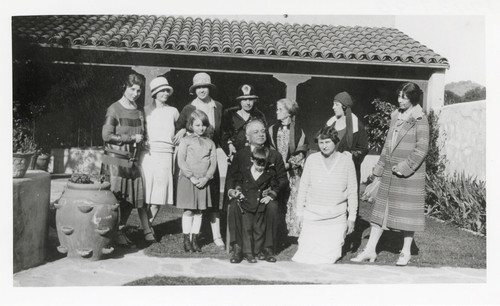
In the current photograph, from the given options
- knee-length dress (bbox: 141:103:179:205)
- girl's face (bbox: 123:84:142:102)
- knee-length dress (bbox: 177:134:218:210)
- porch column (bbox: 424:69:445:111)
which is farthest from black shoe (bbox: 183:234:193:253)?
porch column (bbox: 424:69:445:111)

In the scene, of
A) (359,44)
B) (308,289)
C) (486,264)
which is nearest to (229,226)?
(308,289)

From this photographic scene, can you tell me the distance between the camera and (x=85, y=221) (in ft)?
14.7

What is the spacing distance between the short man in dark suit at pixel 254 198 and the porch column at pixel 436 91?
3392 mm

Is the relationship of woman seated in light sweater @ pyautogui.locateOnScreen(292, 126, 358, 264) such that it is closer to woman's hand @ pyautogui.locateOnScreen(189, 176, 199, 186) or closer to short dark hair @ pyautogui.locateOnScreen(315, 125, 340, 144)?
short dark hair @ pyautogui.locateOnScreen(315, 125, 340, 144)

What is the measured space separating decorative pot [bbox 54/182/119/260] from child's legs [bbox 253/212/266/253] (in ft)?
4.40

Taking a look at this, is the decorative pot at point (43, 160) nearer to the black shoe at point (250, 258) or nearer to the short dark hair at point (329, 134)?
the black shoe at point (250, 258)

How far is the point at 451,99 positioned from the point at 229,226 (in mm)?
4034

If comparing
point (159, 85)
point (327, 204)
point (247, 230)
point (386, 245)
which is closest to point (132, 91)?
point (159, 85)

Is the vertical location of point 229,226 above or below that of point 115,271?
above

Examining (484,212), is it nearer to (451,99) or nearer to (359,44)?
(451,99)

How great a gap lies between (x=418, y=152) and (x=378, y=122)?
12.8 ft

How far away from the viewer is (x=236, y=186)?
484 cm

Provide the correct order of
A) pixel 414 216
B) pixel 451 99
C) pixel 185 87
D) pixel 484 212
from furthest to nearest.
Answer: pixel 185 87 → pixel 451 99 → pixel 484 212 → pixel 414 216

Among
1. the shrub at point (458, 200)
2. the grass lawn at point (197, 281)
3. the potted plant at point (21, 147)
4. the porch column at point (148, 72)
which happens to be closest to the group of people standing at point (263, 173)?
the grass lawn at point (197, 281)
